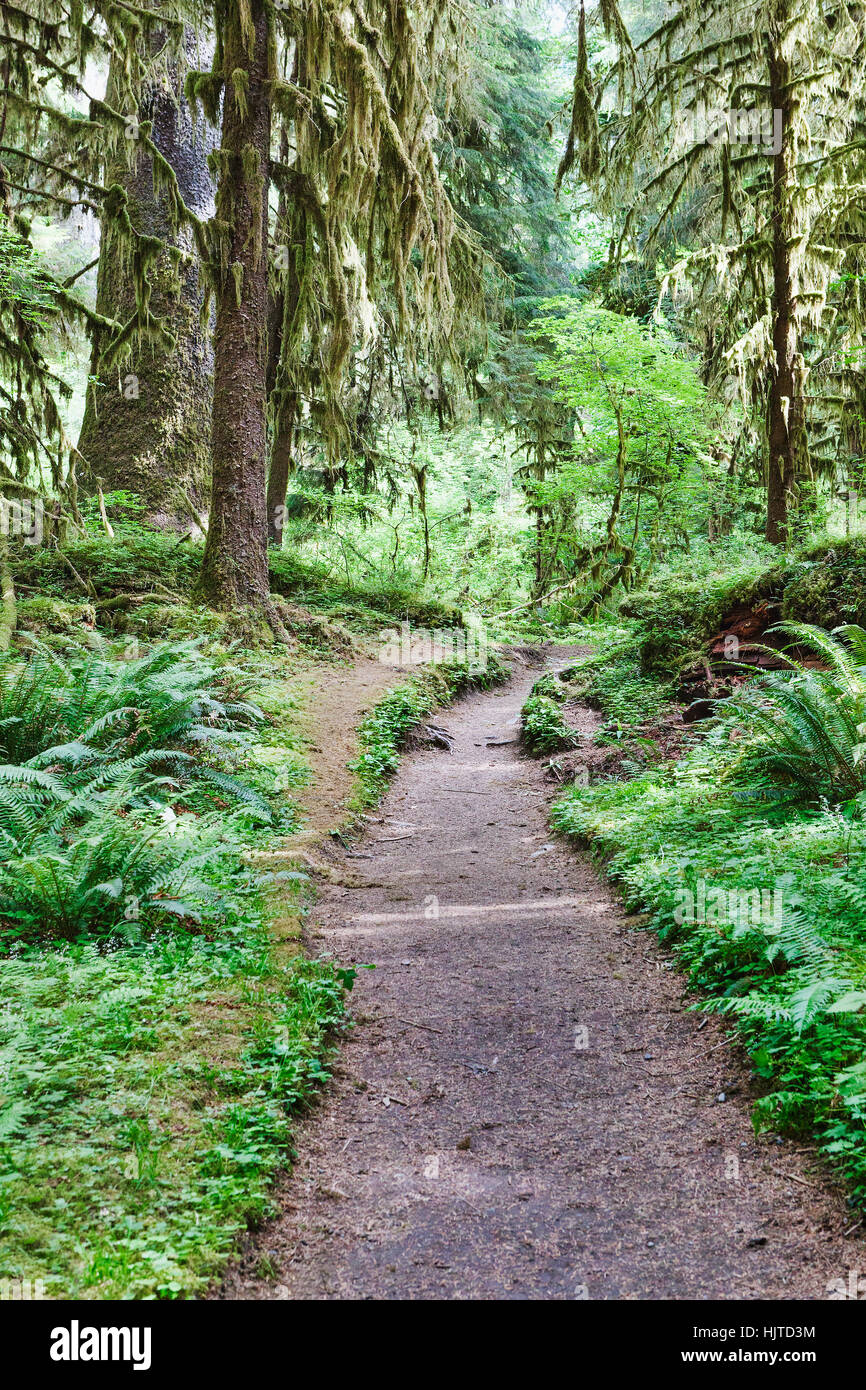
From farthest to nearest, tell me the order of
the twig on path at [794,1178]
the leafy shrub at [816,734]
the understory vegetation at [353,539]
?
the leafy shrub at [816,734]
the understory vegetation at [353,539]
the twig on path at [794,1178]

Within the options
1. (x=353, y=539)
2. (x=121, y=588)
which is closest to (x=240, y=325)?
(x=121, y=588)

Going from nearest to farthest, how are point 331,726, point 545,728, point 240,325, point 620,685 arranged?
point 331,726 < point 240,325 < point 545,728 < point 620,685

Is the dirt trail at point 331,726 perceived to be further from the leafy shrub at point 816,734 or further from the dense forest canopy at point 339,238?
the leafy shrub at point 816,734

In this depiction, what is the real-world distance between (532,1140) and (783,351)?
32.1 feet

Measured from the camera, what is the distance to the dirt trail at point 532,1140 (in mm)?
2521

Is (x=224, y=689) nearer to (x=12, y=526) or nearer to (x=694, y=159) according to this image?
(x=12, y=526)

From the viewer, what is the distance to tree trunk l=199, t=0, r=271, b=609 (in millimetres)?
9562

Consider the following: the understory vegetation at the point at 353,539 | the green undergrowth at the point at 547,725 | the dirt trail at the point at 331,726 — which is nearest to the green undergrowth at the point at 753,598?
the understory vegetation at the point at 353,539

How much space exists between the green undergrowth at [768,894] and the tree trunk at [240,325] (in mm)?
4963

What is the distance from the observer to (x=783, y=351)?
1028 centimetres

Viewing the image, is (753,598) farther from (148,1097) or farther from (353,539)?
(353,539)

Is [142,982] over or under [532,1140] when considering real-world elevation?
over
